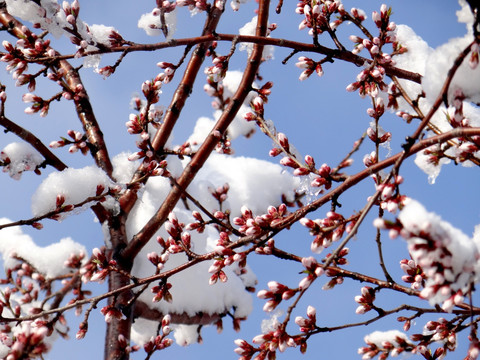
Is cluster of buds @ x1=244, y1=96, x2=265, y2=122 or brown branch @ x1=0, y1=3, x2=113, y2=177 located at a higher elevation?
brown branch @ x1=0, y1=3, x2=113, y2=177

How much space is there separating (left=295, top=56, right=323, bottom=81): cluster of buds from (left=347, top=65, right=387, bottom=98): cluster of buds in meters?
0.23

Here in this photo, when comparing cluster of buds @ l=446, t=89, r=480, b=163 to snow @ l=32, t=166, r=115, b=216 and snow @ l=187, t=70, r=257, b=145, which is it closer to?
snow @ l=32, t=166, r=115, b=216

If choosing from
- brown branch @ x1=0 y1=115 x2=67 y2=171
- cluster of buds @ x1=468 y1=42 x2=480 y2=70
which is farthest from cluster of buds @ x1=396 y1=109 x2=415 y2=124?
brown branch @ x1=0 y1=115 x2=67 y2=171

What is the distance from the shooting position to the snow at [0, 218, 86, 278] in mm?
5312

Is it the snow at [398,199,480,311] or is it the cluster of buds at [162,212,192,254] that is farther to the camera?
the cluster of buds at [162,212,192,254]

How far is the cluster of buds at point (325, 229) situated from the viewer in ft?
6.95

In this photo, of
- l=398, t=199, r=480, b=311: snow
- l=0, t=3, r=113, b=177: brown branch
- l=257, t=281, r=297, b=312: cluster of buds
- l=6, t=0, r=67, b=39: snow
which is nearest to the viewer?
l=398, t=199, r=480, b=311: snow

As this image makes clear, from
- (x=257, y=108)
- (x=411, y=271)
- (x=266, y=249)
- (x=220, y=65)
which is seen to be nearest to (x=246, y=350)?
(x=266, y=249)

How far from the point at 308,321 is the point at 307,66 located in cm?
157

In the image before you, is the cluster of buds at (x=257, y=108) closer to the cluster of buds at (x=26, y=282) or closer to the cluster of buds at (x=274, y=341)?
the cluster of buds at (x=274, y=341)

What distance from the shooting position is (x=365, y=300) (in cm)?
256

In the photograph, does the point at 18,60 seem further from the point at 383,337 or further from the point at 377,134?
the point at 383,337

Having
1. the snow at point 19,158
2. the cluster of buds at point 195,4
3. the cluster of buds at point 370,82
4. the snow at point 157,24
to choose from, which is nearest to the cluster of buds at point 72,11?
the snow at point 157,24

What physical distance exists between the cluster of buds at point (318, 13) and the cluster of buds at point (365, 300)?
150 cm
